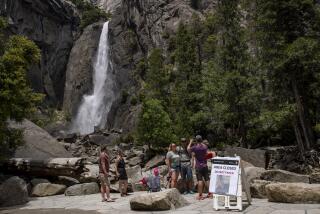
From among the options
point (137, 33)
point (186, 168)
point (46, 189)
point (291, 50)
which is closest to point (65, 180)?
point (46, 189)

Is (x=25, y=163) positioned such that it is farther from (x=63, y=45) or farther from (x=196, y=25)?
(x=63, y=45)

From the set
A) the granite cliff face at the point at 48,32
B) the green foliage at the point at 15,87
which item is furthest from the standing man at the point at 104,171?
the granite cliff face at the point at 48,32

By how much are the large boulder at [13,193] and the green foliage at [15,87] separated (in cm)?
233

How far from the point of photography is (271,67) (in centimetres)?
2384

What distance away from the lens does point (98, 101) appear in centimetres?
6475

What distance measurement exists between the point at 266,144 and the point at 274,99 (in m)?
9.14

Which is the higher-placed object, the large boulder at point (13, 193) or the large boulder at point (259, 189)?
the large boulder at point (259, 189)

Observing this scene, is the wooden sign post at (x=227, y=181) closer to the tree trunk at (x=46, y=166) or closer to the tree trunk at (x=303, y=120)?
the tree trunk at (x=46, y=166)

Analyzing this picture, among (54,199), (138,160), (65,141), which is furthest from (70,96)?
(54,199)

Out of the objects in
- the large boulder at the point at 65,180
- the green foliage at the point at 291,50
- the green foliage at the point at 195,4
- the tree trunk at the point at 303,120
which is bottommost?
the large boulder at the point at 65,180

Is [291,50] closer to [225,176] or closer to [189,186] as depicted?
[189,186]

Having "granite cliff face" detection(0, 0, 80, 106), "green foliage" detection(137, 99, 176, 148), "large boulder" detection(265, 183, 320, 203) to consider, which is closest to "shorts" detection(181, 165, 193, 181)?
"large boulder" detection(265, 183, 320, 203)

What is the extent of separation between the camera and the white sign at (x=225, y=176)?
10.7 m

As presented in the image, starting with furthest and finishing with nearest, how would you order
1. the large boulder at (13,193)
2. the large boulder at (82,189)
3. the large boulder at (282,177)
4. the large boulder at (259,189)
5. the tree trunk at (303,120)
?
the tree trunk at (303,120)
the large boulder at (82,189)
the large boulder at (13,193)
the large boulder at (282,177)
the large boulder at (259,189)
